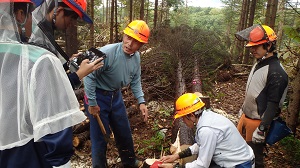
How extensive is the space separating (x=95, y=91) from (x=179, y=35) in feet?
24.3

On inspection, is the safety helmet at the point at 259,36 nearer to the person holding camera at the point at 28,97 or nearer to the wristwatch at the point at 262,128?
the wristwatch at the point at 262,128

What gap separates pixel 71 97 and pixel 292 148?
Answer: 4.13 meters

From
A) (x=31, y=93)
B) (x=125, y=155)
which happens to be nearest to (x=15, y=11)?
(x=31, y=93)

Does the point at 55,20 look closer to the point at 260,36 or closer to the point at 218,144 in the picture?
the point at 218,144

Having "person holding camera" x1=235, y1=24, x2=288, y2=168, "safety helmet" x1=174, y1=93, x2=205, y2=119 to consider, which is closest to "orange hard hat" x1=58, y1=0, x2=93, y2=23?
"safety helmet" x1=174, y1=93, x2=205, y2=119

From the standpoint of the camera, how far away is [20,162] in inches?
59.0

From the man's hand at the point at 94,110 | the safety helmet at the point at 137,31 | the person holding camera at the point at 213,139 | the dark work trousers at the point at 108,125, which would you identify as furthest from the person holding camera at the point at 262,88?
the man's hand at the point at 94,110

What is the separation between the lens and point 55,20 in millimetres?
1881

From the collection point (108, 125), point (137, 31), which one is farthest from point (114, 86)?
point (137, 31)

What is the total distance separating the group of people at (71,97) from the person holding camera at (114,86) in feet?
0.04

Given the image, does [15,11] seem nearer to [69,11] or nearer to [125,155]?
[69,11]

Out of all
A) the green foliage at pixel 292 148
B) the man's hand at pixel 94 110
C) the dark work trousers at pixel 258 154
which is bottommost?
the green foliage at pixel 292 148

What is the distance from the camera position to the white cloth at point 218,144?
244 centimetres

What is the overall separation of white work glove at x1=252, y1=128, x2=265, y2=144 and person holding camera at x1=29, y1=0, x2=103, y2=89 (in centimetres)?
217
